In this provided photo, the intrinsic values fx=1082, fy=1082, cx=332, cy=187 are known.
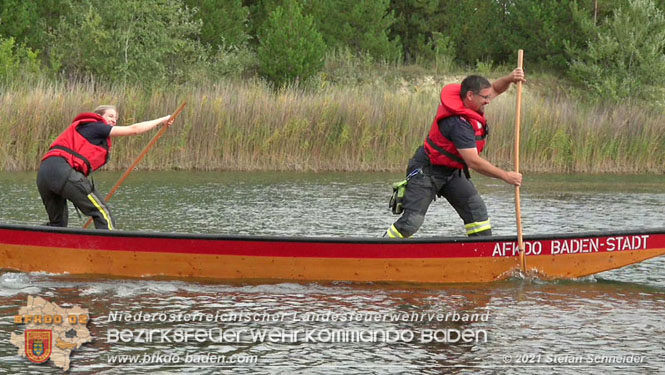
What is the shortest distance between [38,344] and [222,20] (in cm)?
2880

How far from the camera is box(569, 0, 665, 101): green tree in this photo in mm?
35375

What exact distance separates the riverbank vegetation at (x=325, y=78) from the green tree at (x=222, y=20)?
0.07m

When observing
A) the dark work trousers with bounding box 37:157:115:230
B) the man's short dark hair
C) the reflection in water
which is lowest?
the reflection in water

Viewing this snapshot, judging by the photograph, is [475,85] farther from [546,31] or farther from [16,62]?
[546,31]

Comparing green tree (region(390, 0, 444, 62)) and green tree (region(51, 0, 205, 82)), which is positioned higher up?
green tree (region(390, 0, 444, 62))

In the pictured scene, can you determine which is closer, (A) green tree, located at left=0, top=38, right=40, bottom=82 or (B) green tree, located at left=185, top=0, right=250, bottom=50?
(A) green tree, located at left=0, top=38, right=40, bottom=82

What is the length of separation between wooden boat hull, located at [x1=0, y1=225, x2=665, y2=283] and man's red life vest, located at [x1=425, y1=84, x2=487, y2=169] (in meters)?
0.73

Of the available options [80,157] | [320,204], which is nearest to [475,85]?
[80,157]

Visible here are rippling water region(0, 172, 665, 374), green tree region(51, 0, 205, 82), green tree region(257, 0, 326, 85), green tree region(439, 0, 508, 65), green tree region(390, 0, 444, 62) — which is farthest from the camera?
green tree region(439, 0, 508, 65)

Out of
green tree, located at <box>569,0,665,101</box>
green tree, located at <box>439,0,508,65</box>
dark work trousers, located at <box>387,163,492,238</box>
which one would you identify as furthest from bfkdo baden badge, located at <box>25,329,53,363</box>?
green tree, located at <box>439,0,508,65</box>

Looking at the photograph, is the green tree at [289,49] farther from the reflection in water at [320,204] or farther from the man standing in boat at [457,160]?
the man standing in boat at [457,160]

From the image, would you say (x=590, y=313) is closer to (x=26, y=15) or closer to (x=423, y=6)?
(x=26, y=15)

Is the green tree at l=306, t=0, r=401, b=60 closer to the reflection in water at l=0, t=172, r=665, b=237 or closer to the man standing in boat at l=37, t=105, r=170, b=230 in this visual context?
the reflection in water at l=0, t=172, r=665, b=237

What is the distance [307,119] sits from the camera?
23.1 meters
